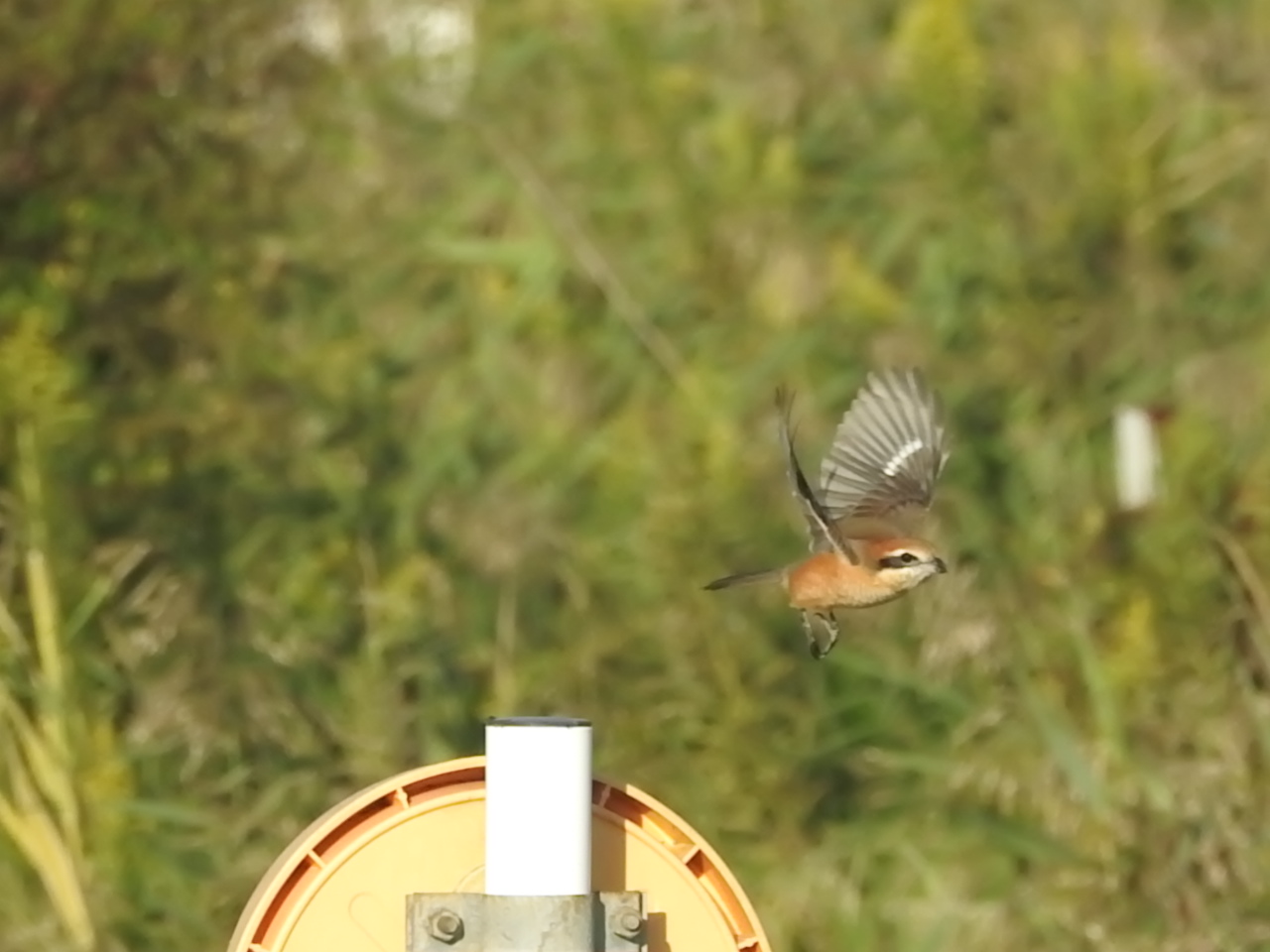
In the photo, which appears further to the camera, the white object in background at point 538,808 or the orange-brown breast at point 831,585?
the orange-brown breast at point 831,585

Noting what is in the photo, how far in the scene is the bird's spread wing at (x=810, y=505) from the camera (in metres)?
3.03

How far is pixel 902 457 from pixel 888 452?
3 cm

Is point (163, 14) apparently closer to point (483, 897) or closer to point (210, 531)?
point (210, 531)

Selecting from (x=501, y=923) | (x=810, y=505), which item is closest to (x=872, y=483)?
(x=810, y=505)

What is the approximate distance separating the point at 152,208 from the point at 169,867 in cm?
139

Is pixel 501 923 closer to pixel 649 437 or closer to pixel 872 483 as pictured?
pixel 872 483

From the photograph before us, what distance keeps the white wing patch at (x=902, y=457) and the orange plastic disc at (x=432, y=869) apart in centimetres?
157

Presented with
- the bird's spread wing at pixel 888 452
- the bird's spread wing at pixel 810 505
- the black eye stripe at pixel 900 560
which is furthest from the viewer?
the bird's spread wing at pixel 888 452

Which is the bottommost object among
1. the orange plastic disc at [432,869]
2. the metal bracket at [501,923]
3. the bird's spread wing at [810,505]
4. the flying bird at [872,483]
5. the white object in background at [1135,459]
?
the metal bracket at [501,923]

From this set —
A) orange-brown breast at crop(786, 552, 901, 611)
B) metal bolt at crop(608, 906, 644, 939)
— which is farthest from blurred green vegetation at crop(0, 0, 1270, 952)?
metal bolt at crop(608, 906, 644, 939)

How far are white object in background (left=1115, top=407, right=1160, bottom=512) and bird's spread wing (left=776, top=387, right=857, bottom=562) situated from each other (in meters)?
1.10

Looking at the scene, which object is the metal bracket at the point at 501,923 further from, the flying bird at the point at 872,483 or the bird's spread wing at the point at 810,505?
the flying bird at the point at 872,483

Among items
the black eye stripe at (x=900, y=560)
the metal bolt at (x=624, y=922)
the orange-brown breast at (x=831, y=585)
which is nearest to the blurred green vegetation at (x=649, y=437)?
the orange-brown breast at (x=831, y=585)

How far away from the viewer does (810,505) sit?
334 centimetres
